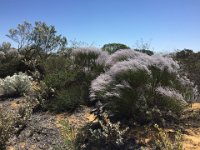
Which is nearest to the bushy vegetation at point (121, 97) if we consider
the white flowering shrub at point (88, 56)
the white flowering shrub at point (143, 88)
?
the white flowering shrub at point (143, 88)

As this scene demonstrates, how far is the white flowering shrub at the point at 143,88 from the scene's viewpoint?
6.46 meters

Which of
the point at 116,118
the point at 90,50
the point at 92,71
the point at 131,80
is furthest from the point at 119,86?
the point at 90,50

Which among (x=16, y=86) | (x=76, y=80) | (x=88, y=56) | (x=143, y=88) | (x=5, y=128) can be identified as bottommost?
(x=5, y=128)

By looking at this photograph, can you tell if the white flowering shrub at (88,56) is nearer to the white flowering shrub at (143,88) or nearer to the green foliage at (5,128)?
the white flowering shrub at (143,88)

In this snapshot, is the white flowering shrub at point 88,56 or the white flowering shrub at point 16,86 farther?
the white flowering shrub at point 16,86

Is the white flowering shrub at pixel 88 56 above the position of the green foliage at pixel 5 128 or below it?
above

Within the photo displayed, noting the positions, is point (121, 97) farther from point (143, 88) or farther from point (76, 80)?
point (76, 80)

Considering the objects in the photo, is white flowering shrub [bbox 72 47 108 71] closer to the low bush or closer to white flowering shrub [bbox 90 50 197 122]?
the low bush

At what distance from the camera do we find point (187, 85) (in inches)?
276

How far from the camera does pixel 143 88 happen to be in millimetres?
6605

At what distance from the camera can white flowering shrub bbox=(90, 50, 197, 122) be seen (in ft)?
21.2

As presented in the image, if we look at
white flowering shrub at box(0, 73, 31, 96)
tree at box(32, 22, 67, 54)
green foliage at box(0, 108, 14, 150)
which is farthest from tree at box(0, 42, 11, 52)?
green foliage at box(0, 108, 14, 150)

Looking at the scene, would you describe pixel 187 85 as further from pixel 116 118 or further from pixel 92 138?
pixel 92 138

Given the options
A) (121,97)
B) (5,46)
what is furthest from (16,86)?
(5,46)
